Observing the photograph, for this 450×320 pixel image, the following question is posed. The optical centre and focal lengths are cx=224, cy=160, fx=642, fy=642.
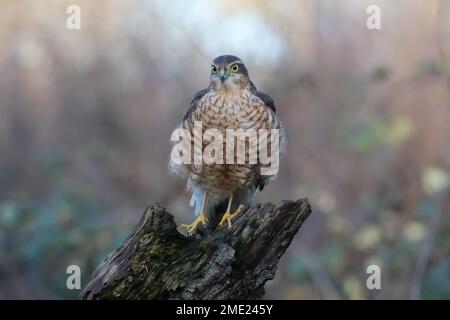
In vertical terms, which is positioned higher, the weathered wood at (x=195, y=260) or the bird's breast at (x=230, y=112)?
the bird's breast at (x=230, y=112)

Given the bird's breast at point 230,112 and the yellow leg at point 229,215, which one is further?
the bird's breast at point 230,112

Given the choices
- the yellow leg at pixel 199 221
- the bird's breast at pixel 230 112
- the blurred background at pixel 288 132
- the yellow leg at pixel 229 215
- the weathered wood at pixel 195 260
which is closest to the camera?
the weathered wood at pixel 195 260

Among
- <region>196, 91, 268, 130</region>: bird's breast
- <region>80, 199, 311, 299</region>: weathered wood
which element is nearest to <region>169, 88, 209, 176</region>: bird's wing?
<region>196, 91, 268, 130</region>: bird's breast

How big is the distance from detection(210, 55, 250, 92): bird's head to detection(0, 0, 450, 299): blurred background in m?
2.45

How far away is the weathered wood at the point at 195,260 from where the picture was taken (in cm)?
365

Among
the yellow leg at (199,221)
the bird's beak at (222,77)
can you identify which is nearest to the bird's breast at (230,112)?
the bird's beak at (222,77)

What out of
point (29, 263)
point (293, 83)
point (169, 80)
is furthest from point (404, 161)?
point (29, 263)

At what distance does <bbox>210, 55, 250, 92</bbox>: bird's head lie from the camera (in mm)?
4898

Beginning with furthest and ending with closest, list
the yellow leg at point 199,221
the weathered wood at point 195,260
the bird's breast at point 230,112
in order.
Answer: the yellow leg at point 199,221, the bird's breast at point 230,112, the weathered wood at point 195,260

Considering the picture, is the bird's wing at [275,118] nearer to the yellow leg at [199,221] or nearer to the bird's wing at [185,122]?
the bird's wing at [185,122]

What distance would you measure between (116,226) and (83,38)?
19.7 feet

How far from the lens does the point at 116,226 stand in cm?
770

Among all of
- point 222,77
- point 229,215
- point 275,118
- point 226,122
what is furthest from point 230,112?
point 229,215
